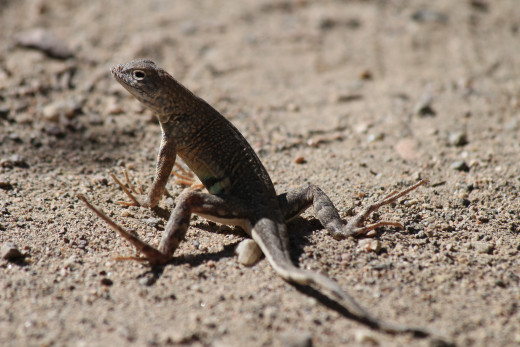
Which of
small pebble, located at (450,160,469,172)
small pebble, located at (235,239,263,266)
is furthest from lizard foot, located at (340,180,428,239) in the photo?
small pebble, located at (450,160,469,172)

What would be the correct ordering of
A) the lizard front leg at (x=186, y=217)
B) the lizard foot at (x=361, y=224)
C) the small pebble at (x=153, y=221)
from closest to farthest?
the lizard front leg at (x=186, y=217), the lizard foot at (x=361, y=224), the small pebble at (x=153, y=221)

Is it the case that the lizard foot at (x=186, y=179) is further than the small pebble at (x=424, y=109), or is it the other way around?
the small pebble at (x=424, y=109)

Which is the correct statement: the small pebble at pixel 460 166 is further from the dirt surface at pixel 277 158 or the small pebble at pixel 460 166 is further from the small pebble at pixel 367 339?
the small pebble at pixel 367 339

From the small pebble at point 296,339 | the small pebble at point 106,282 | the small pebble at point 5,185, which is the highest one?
the small pebble at point 5,185

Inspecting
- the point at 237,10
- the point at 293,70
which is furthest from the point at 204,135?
the point at 237,10

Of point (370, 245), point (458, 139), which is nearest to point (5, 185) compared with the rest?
point (370, 245)

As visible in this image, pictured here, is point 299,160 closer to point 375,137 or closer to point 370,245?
point 375,137

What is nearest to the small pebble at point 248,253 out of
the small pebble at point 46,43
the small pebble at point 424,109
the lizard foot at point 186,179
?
the lizard foot at point 186,179
